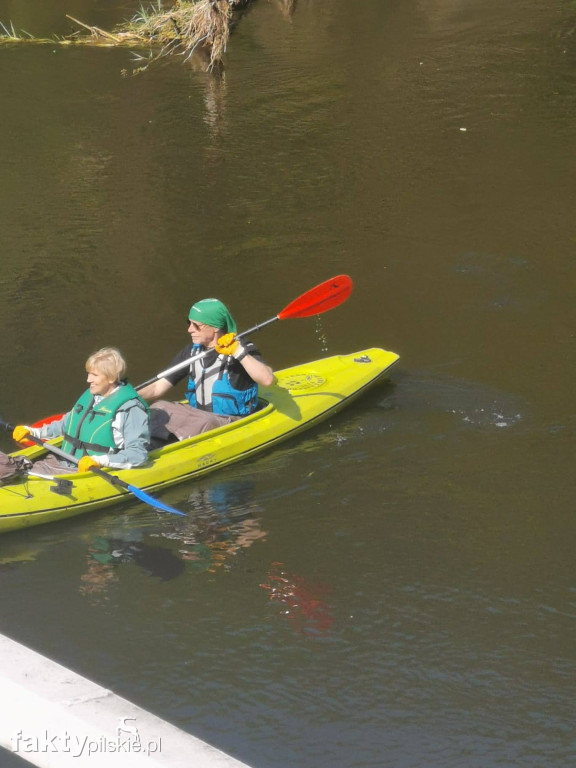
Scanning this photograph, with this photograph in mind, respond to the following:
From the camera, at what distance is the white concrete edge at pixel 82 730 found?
3289 millimetres

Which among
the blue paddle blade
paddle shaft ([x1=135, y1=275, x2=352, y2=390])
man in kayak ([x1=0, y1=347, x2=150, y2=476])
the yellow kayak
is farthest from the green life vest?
paddle shaft ([x1=135, y1=275, x2=352, y2=390])

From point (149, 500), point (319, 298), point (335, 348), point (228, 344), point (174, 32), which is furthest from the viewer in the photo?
point (174, 32)

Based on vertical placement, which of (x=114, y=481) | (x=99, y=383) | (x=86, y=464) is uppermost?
(x=99, y=383)

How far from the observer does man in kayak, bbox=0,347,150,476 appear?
17.1ft

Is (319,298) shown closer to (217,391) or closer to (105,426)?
(217,391)

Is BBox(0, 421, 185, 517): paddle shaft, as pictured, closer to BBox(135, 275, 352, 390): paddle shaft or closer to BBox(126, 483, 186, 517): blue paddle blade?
BBox(126, 483, 186, 517): blue paddle blade

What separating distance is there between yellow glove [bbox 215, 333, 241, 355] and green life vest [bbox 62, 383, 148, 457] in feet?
1.67

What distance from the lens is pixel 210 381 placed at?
5.89 meters

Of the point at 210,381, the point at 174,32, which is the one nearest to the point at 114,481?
the point at 210,381

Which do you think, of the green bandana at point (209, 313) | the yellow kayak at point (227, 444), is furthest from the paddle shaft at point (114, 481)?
the green bandana at point (209, 313)

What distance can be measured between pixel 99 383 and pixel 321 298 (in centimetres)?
185

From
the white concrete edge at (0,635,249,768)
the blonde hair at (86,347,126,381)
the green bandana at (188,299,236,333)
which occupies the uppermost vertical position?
the green bandana at (188,299,236,333)

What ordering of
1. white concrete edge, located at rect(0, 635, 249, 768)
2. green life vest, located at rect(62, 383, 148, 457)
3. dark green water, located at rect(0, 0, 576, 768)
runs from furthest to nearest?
1. green life vest, located at rect(62, 383, 148, 457)
2. dark green water, located at rect(0, 0, 576, 768)
3. white concrete edge, located at rect(0, 635, 249, 768)

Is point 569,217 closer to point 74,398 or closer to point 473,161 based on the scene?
point 473,161
